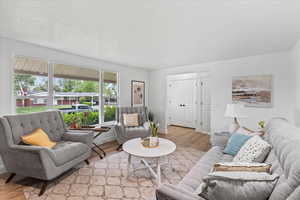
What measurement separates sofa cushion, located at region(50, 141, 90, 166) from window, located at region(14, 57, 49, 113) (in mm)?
1123

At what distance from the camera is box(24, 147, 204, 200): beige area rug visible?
1876 mm

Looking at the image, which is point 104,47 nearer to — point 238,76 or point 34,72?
point 34,72

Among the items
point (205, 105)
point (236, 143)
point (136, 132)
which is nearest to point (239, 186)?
point (236, 143)

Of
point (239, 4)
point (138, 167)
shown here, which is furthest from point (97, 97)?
point (239, 4)

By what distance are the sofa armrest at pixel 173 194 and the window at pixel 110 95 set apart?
3.36m

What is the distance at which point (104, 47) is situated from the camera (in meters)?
2.88

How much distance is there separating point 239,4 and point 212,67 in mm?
2640

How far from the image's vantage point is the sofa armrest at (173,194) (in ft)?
3.26

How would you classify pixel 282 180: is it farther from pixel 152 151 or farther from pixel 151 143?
pixel 151 143

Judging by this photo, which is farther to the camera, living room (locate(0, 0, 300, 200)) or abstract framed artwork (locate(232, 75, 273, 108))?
abstract framed artwork (locate(232, 75, 273, 108))

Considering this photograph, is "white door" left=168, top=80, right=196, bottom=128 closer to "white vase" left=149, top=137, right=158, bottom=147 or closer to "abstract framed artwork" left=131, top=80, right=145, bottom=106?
"abstract framed artwork" left=131, top=80, right=145, bottom=106

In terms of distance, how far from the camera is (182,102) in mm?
6398

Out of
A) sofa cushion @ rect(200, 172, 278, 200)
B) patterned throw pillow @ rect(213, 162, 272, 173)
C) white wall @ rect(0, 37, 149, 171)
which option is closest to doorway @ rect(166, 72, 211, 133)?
white wall @ rect(0, 37, 149, 171)

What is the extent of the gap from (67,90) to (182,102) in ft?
14.9
